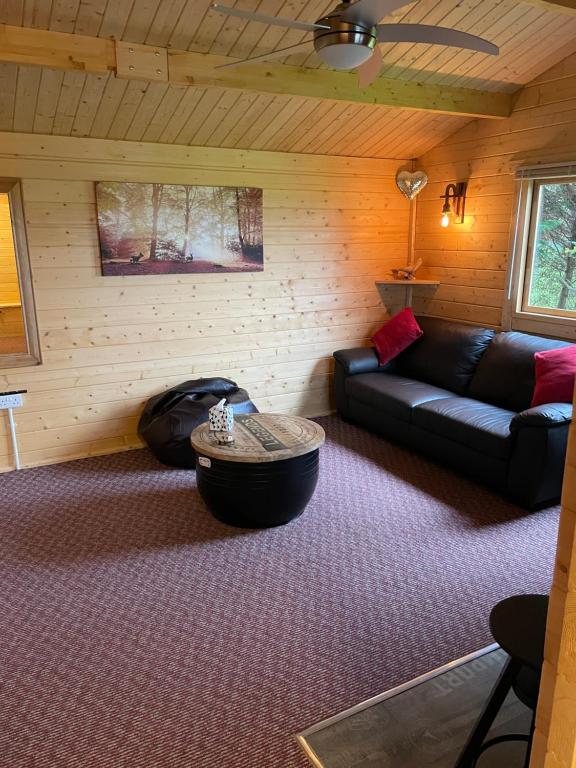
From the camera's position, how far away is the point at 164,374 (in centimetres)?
452

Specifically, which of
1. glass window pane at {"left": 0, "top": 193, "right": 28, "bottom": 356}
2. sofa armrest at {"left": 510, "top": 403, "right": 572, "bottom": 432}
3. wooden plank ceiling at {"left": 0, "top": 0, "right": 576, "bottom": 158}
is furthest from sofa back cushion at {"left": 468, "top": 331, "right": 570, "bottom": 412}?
glass window pane at {"left": 0, "top": 193, "right": 28, "bottom": 356}

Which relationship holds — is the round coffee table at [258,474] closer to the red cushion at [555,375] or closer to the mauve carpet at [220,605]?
the mauve carpet at [220,605]

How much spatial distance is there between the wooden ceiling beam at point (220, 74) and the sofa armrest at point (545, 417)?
234 centimetres

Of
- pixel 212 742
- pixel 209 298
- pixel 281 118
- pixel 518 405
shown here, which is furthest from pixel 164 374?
pixel 212 742

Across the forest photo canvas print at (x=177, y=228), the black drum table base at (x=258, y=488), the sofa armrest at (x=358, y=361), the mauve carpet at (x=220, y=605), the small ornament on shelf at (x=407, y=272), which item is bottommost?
the mauve carpet at (x=220, y=605)

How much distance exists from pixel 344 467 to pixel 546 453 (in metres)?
1.41

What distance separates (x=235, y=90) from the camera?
11.7 ft

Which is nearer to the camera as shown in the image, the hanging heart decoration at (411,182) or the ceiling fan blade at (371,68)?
the ceiling fan blade at (371,68)

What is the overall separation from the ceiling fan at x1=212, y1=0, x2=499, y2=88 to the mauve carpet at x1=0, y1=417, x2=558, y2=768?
2345 millimetres

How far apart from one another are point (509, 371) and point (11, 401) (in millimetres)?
3535

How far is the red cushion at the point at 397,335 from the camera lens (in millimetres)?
4969

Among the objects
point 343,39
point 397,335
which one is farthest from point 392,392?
point 343,39

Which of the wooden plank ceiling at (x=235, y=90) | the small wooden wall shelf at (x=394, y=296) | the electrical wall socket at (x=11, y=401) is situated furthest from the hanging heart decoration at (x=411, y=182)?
the electrical wall socket at (x=11, y=401)

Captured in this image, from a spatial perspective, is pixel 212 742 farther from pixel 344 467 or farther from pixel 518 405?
pixel 518 405
